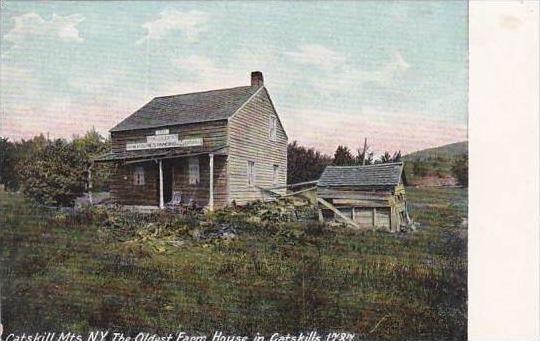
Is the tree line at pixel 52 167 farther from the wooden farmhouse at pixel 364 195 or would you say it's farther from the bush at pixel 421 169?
the bush at pixel 421 169

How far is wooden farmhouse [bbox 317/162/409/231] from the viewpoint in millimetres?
2910

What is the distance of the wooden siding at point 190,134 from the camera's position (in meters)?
2.97

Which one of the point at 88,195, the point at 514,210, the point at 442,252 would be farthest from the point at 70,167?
the point at 514,210

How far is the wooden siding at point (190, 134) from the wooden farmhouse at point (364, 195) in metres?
0.62

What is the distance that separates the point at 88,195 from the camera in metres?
3.05

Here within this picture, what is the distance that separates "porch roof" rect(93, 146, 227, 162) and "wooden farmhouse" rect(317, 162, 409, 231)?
63 centimetres

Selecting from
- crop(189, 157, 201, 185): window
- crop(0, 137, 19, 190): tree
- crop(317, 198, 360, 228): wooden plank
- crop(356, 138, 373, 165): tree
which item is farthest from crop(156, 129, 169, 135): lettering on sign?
crop(356, 138, 373, 165): tree

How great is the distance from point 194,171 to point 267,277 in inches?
28.2

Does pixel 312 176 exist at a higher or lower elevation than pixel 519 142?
lower

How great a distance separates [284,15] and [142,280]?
5.46ft

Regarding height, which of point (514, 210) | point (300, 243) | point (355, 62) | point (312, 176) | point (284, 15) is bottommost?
point (300, 243)

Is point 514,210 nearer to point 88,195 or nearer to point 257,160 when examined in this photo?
point 257,160

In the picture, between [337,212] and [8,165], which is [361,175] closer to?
[337,212]

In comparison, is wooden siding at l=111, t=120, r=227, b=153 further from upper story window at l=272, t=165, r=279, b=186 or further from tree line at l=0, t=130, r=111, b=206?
upper story window at l=272, t=165, r=279, b=186
